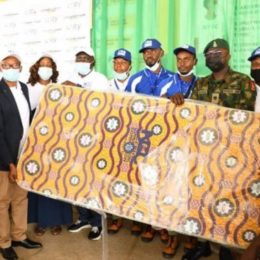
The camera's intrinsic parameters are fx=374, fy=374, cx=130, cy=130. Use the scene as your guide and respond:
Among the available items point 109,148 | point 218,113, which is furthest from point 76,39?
point 218,113

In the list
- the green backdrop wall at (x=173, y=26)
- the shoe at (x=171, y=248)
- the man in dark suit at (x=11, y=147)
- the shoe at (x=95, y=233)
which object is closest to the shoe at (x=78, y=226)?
the shoe at (x=95, y=233)

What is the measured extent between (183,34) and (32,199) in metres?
2.20

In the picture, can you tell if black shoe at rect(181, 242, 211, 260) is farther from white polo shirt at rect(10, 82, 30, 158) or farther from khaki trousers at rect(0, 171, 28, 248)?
white polo shirt at rect(10, 82, 30, 158)

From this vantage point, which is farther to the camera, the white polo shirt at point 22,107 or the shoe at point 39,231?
the shoe at point 39,231

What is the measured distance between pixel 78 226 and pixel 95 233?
0.22 meters

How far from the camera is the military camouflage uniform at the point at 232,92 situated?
2676mm

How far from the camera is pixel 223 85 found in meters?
2.75

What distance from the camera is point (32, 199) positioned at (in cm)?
344

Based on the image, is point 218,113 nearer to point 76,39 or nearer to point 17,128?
point 17,128

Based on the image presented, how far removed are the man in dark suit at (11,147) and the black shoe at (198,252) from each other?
1330 mm

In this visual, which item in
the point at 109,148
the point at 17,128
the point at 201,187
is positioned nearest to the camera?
the point at 201,187

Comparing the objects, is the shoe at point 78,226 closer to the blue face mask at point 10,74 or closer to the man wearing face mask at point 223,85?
the blue face mask at point 10,74

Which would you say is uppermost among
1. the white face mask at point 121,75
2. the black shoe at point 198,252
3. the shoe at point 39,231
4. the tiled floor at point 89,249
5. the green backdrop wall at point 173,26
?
the green backdrop wall at point 173,26

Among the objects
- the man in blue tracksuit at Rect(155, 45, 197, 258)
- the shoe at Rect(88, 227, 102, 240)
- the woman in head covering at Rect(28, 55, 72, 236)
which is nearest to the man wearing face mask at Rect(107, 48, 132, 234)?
the shoe at Rect(88, 227, 102, 240)
